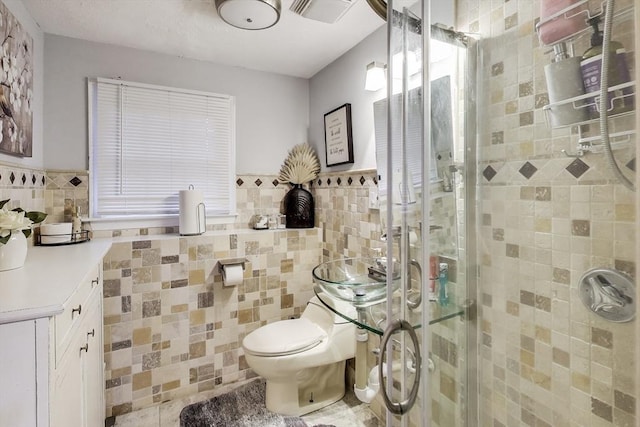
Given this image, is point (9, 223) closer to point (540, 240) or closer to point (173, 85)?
point (173, 85)

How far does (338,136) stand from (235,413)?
1926 mm

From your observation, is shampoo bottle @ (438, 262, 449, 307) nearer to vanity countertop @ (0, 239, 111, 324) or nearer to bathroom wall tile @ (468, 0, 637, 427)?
bathroom wall tile @ (468, 0, 637, 427)

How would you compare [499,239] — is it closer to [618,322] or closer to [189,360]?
[618,322]

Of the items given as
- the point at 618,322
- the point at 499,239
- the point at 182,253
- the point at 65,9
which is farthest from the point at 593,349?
the point at 65,9

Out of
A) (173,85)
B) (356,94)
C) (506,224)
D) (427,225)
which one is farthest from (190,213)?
(506,224)

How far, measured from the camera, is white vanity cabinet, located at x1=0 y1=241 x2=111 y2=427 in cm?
75

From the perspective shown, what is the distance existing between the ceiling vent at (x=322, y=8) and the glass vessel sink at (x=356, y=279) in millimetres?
1339

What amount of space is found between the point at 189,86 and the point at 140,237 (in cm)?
117

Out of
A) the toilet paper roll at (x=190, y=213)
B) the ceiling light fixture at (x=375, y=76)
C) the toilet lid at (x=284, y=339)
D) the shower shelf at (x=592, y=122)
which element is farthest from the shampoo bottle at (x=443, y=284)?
the toilet paper roll at (x=190, y=213)

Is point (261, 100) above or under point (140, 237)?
above

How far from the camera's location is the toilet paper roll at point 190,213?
6.97 ft

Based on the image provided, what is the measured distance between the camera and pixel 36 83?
185 cm

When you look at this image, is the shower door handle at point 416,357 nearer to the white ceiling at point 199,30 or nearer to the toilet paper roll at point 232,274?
the toilet paper roll at point 232,274

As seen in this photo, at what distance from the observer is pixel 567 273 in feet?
2.78
